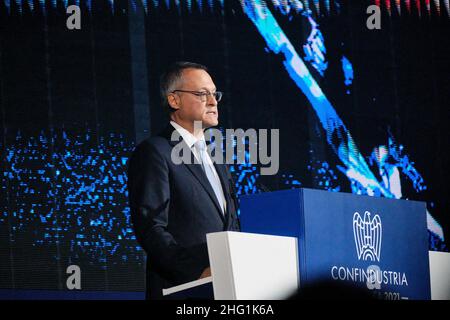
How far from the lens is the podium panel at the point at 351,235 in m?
2.51

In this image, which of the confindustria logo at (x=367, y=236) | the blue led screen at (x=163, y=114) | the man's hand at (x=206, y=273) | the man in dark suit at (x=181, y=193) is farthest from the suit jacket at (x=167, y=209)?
the blue led screen at (x=163, y=114)

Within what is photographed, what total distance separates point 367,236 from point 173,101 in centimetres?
86

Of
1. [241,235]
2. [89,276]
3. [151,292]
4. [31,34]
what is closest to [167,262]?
[151,292]

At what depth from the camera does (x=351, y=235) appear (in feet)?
8.57

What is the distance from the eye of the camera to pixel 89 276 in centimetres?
484

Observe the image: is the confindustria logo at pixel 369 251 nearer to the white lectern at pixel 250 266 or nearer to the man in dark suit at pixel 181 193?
the white lectern at pixel 250 266

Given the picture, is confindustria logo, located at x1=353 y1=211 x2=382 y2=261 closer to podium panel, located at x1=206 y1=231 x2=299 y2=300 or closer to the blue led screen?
podium panel, located at x1=206 y1=231 x2=299 y2=300

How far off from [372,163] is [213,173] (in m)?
2.66

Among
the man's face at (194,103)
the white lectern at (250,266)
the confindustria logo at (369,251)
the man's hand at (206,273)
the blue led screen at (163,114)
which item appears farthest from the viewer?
the blue led screen at (163,114)

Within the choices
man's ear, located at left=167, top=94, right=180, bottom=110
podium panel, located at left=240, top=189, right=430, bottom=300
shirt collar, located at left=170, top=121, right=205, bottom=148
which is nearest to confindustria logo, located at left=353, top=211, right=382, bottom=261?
podium panel, located at left=240, top=189, right=430, bottom=300

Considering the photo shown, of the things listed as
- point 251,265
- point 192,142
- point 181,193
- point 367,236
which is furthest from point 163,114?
point 251,265

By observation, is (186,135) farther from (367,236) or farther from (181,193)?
(367,236)

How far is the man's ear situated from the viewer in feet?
10.2
